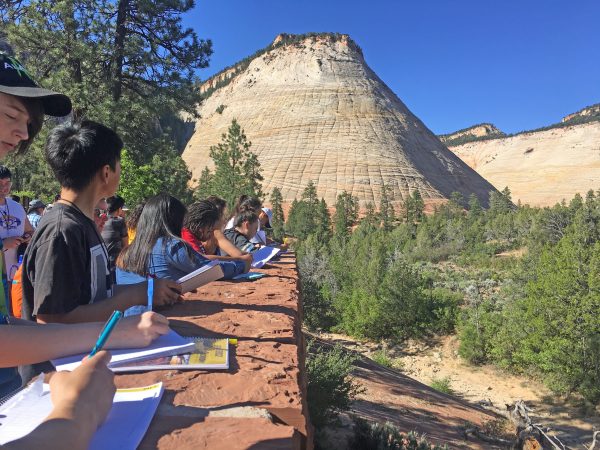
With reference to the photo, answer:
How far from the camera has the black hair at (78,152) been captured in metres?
1.75

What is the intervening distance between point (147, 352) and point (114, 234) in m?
3.03

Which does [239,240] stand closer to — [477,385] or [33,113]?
[33,113]

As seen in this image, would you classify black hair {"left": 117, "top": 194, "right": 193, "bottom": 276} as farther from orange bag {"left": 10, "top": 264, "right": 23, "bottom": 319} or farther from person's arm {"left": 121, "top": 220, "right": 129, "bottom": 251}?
person's arm {"left": 121, "top": 220, "right": 129, "bottom": 251}

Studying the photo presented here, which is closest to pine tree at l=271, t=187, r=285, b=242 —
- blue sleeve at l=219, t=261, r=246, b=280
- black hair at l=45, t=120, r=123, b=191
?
blue sleeve at l=219, t=261, r=246, b=280

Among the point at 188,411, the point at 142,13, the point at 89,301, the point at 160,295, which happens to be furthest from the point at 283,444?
the point at 142,13

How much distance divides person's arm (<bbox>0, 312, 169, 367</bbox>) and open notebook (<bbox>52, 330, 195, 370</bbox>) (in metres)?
0.02

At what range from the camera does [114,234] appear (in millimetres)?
4145

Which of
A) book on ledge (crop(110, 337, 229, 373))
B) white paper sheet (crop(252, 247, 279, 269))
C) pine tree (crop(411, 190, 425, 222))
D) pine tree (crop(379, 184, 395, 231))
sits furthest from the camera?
pine tree (crop(411, 190, 425, 222))

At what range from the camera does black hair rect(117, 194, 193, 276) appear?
253 centimetres

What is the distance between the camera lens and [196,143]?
65000mm

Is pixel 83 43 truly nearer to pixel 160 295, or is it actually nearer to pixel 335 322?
pixel 160 295

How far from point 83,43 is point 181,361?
1161 centimetres

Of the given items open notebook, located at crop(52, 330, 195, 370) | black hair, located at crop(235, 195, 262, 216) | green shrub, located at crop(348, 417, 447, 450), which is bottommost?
green shrub, located at crop(348, 417, 447, 450)

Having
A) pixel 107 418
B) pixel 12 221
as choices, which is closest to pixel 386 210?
pixel 12 221
